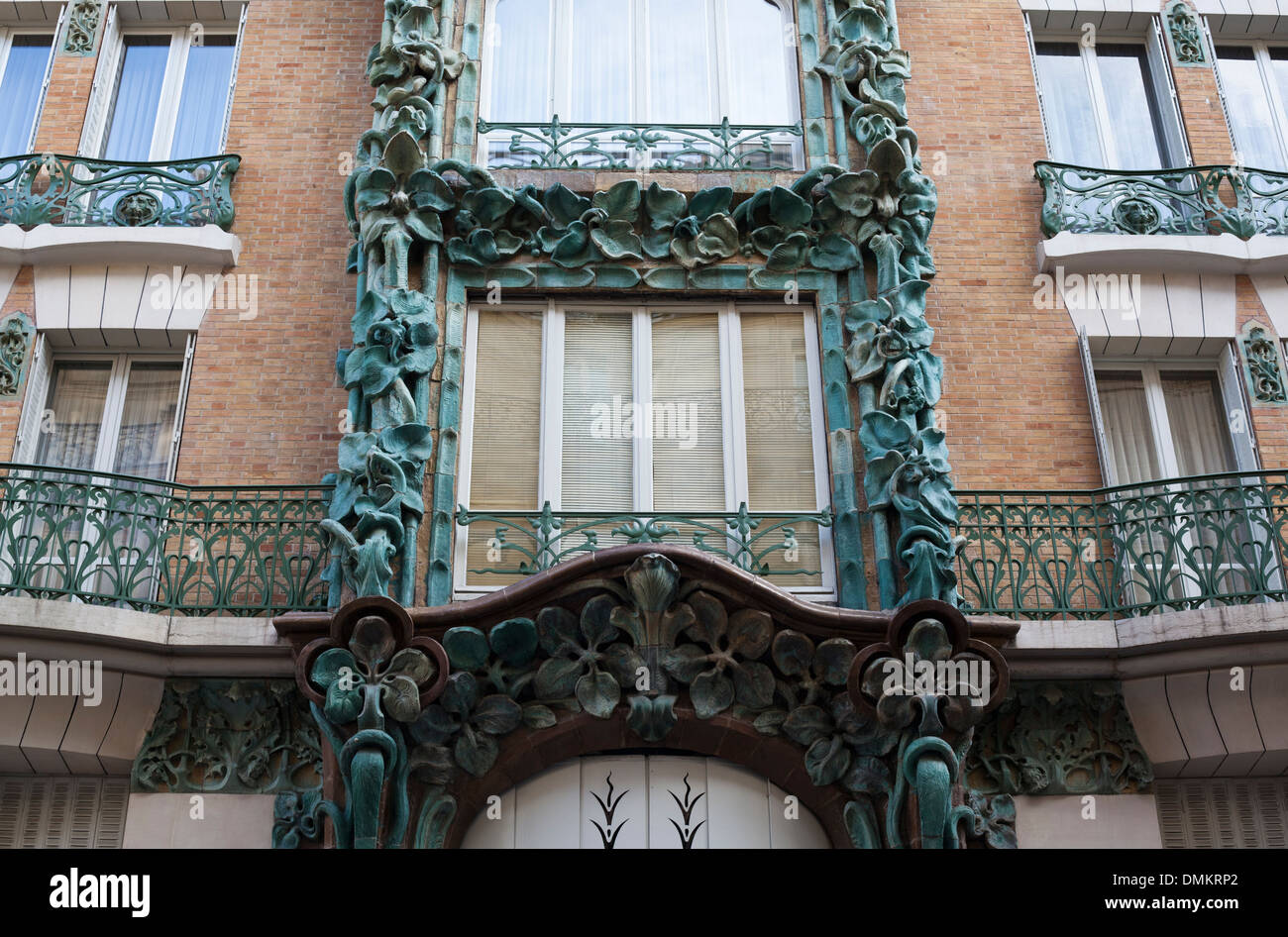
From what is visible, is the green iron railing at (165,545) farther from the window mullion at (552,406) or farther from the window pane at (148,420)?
the window mullion at (552,406)

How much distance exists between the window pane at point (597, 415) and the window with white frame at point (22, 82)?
523cm

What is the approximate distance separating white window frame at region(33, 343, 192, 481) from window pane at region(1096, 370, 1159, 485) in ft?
23.8

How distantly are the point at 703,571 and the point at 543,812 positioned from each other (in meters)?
1.95

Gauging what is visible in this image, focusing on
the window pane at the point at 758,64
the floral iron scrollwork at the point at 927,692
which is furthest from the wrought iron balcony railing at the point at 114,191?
the floral iron scrollwork at the point at 927,692

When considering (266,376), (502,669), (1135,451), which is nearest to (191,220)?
(266,376)

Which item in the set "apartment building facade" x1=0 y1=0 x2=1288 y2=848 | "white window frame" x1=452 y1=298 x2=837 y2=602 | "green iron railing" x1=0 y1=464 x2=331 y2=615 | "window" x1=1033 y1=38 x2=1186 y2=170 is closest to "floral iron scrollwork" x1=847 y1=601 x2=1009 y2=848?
"apartment building facade" x1=0 y1=0 x2=1288 y2=848

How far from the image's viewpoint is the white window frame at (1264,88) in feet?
39.0

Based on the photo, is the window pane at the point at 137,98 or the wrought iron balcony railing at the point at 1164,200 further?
the window pane at the point at 137,98

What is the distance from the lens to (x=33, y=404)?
415 inches

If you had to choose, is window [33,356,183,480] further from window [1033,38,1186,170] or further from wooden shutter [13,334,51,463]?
window [1033,38,1186,170]

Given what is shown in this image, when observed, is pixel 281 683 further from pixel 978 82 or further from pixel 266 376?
pixel 978 82

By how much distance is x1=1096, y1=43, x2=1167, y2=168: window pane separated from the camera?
1195cm

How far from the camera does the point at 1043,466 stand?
10289mm

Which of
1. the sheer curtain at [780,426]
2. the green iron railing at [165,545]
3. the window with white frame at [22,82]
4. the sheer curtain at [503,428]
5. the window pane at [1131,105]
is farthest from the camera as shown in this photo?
the window pane at [1131,105]
